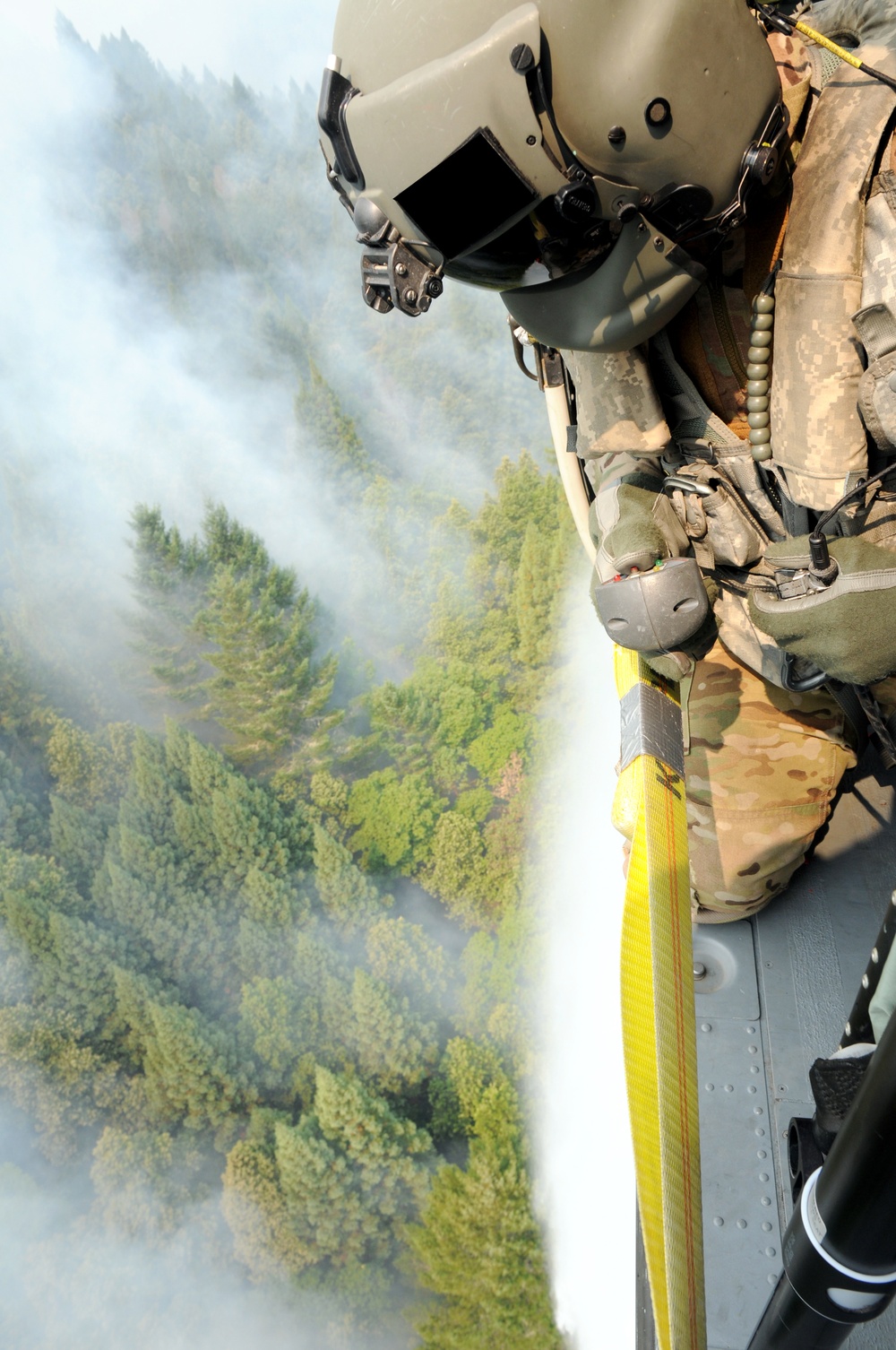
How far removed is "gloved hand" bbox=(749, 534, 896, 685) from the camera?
1.77m

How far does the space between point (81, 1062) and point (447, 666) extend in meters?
12.3

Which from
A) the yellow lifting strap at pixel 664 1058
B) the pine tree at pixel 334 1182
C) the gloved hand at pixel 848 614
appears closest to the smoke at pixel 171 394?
the pine tree at pixel 334 1182

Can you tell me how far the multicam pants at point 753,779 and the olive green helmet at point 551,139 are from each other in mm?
1125

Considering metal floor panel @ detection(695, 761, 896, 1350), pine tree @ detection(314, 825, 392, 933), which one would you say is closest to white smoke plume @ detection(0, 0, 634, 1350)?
pine tree @ detection(314, 825, 392, 933)

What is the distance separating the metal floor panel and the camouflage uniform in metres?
0.16

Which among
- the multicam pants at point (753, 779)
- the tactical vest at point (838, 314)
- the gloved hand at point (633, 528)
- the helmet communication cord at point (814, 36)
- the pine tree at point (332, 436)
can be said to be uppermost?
the pine tree at point (332, 436)

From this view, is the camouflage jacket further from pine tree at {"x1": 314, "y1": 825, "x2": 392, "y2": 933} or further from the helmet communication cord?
pine tree at {"x1": 314, "y1": 825, "x2": 392, "y2": 933}

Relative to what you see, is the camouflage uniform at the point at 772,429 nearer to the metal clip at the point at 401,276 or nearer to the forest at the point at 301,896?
the metal clip at the point at 401,276

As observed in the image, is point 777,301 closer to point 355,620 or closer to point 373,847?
point 373,847

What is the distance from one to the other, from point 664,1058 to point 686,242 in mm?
1616

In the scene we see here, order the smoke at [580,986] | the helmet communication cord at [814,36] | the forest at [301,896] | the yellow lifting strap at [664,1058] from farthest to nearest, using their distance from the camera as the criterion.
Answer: the forest at [301,896], the smoke at [580,986], the helmet communication cord at [814,36], the yellow lifting strap at [664,1058]

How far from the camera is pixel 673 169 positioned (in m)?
1.73

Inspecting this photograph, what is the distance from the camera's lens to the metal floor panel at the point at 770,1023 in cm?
216

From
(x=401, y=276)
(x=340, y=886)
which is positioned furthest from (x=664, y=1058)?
(x=340, y=886)
